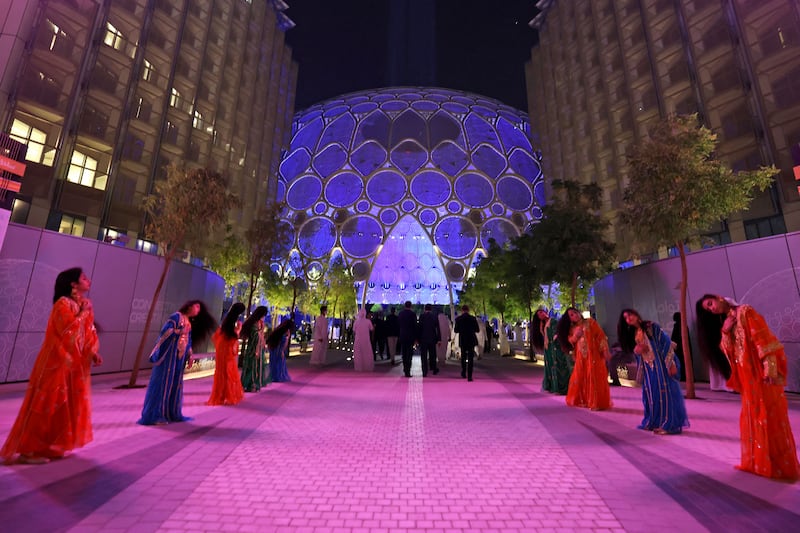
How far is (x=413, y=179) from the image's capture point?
2218 inches

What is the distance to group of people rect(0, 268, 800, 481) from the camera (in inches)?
159

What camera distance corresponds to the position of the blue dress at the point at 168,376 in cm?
588

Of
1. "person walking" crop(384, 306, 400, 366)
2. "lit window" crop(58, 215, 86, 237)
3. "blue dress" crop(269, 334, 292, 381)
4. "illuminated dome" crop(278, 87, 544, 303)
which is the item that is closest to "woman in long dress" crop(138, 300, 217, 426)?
"blue dress" crop(269, 334, 292, 381)

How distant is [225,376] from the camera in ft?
25.5

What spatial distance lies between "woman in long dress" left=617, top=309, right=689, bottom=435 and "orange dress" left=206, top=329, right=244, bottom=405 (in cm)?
745

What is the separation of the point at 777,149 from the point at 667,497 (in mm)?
24145

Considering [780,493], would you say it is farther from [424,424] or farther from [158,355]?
[158,355]

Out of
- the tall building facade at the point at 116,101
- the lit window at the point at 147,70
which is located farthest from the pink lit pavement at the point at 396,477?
the lit window at the point at 147,70

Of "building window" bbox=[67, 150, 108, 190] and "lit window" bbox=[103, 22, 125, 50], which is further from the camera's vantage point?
"lit window" bbox=[103, 22, 125, 50]

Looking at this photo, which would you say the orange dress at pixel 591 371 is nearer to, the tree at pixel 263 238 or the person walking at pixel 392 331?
the person walking at pixel 392 331

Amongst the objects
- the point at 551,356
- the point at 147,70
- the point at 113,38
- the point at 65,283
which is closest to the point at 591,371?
the point at 551,356

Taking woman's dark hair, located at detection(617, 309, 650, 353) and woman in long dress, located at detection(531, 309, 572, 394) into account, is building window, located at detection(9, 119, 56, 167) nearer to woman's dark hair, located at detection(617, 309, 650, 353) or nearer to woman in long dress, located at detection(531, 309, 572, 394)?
woman in long dress, located at detection(531, 309, 572, 394)

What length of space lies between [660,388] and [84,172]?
90.6 ft

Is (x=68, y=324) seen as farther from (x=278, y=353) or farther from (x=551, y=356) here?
(x=551, y=356)
